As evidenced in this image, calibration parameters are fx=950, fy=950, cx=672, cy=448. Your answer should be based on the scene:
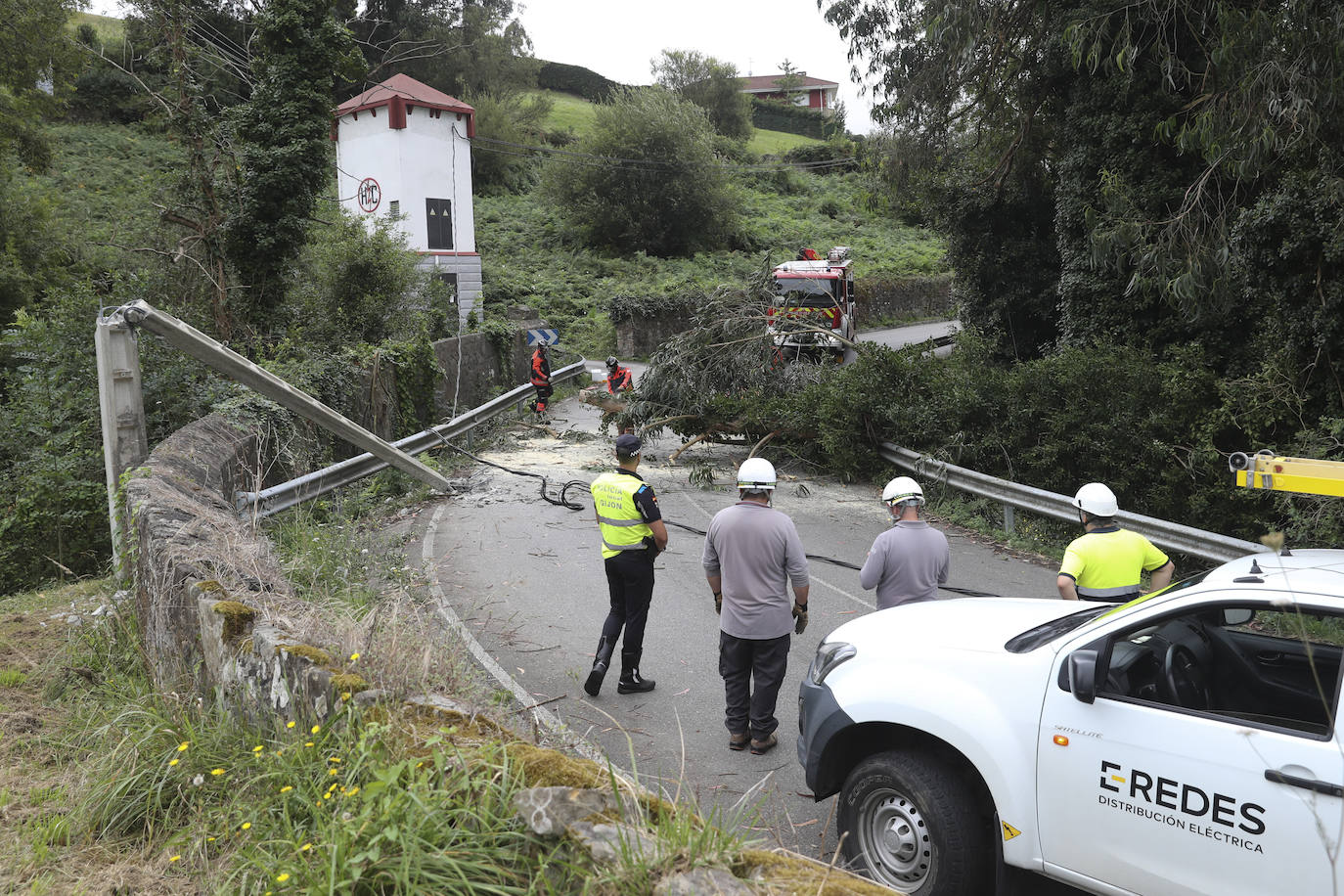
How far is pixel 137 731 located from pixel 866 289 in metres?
39.2

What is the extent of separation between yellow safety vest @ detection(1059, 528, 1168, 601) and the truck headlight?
1644mm

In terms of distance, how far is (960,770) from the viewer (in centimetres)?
431

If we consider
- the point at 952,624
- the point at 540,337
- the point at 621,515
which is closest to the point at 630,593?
the point at 621,515

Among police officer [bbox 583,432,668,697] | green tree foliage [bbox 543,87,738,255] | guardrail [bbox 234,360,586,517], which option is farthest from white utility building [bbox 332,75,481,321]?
police officer [bbox 583,432,668,697]

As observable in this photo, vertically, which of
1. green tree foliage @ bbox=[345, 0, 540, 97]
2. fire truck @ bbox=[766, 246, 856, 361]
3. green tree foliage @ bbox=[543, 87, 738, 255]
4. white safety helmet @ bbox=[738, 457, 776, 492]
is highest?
green tree foliage @ bbox=[345, 0, 540, 97]

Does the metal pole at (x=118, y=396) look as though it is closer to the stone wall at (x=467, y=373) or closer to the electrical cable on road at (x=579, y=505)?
the electrical cable on road at (x=579, y=505)

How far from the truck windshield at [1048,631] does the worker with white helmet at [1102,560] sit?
40.3 inches

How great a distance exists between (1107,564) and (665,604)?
4.70 m

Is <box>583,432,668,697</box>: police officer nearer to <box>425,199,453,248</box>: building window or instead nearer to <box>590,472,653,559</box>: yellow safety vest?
<box>590,472,653,559</box>: yellow safety vest

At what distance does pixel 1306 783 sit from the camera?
3.23 meters

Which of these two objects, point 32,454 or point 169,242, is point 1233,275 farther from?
point 169,242

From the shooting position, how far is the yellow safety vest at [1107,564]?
18.6 ft

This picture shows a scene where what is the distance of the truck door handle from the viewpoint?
10.4 feet

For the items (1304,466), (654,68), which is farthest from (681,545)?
(654,68)
